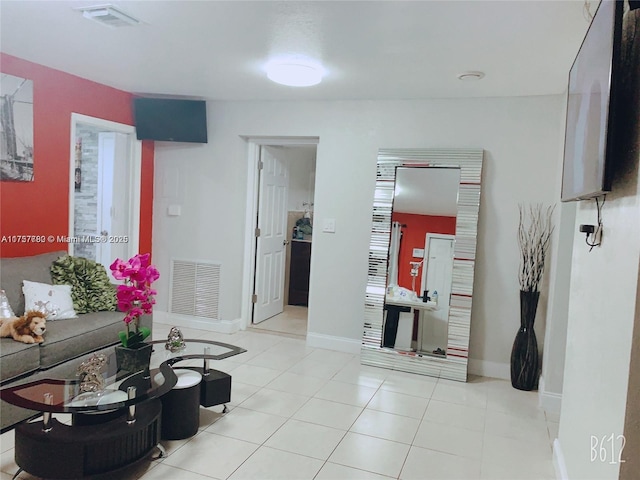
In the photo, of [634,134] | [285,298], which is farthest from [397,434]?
[285,298]

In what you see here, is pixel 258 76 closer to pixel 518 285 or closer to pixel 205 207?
pixel 205 207

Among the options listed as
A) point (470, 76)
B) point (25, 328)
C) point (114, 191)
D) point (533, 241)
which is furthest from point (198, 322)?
point (470, 76)

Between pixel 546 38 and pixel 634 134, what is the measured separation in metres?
1.50

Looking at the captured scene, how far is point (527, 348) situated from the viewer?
144 inches

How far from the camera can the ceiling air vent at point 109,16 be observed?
2.48 metres

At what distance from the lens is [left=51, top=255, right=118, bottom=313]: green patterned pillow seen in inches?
137

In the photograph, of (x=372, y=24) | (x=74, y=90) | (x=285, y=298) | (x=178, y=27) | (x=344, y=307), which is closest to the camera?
(x=372, y=24)

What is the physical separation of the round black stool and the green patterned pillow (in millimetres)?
1286

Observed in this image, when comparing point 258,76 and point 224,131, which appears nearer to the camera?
point 258,76

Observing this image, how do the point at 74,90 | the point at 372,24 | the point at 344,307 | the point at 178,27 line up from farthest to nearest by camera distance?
the point at 344,307 < the point at 74,90 < the point at 178,27 < the point at 372,24

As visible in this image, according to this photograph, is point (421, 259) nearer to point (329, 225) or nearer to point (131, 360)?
point (329, 225)

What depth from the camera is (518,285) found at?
3.90 m

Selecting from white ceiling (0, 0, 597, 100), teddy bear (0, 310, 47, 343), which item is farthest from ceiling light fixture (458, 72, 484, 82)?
teddy bear (0, 310, 47, 343)

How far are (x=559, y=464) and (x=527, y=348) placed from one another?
54.6 inches
